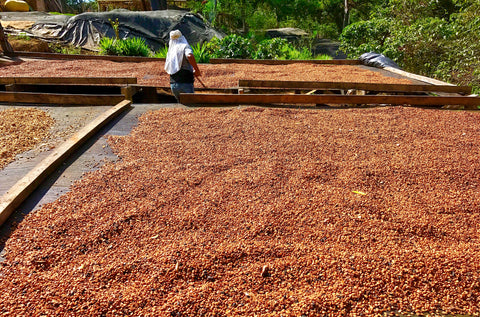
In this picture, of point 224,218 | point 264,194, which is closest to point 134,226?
point 224,218

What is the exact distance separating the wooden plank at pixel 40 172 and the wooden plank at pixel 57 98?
2.79ft

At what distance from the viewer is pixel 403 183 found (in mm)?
2424

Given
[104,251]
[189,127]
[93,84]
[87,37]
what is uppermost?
[87,37]

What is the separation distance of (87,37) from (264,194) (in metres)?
12.5

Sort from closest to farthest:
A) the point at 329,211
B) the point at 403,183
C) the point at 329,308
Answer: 1. the point at 329,308
2. the point at 329,211
3. the point at 403,183

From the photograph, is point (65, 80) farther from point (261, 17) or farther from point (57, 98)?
A: point (261, 17)

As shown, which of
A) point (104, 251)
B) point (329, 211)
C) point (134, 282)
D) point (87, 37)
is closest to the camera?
point (134, 282)

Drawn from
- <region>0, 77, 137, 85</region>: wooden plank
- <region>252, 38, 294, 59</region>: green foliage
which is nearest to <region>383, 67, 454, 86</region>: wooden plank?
<region>252, 38, 294, 59</region>: green foliage

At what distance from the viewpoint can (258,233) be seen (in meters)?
1.87

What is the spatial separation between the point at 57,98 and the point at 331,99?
4049 millimetres

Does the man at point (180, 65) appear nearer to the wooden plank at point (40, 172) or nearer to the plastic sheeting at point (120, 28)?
the wooden plank at point (40, 172)

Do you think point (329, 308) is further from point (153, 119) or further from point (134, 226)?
point (153, 119)

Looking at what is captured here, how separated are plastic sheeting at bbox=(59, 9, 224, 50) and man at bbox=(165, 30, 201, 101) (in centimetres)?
744

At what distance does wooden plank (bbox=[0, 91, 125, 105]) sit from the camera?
4.26 m
